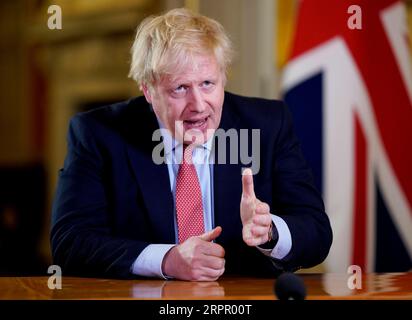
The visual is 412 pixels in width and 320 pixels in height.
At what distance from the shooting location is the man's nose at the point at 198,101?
5.68 feet

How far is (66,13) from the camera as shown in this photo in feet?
20.9

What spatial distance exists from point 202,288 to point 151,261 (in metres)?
0.18

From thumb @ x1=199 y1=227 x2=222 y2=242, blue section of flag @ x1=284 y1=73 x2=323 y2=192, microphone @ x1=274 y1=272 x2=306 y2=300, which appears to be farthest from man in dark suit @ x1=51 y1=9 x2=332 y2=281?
blue section of flag @ x1=284 y1=73 x2=323 y2=192

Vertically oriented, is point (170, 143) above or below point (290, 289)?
above

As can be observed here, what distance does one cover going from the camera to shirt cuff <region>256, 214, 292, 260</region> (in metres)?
1.71

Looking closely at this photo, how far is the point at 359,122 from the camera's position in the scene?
279 centimetres

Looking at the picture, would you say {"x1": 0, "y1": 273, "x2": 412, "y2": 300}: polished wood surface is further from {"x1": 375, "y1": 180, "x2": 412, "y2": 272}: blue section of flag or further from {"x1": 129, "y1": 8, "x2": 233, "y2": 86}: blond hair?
{"x1": 375, "y1": 180, "x2": 412, "y2": 272}: blue section of flag

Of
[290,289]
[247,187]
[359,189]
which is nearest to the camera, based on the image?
[290,289]

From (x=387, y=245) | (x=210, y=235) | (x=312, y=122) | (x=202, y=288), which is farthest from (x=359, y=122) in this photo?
(x=202, y=288)

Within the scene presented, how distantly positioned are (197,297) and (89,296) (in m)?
0.19

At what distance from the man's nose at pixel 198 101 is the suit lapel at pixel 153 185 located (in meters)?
0.17

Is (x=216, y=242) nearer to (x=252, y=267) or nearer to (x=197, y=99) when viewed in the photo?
(x=252, y=267)

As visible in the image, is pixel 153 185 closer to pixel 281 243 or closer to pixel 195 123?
pixel 195 123

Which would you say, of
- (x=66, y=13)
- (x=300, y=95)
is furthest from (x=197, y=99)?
(x=66, y=13)
